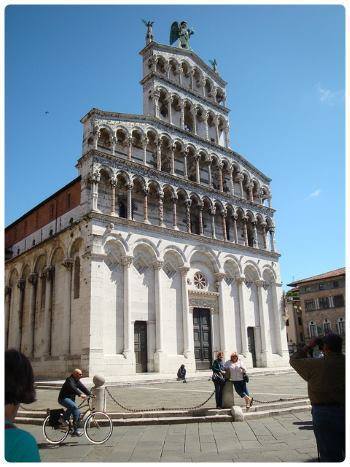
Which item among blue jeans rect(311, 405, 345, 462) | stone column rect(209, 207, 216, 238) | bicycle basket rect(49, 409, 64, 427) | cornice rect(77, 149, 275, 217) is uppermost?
cornice rect(77, 149, 275, 217)

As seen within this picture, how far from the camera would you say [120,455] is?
7.55 metres

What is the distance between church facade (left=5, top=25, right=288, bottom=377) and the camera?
23.4 m

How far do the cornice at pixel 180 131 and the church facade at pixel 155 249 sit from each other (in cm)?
10

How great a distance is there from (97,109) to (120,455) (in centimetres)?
2206

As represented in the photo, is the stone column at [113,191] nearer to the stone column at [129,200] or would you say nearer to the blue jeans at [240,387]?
the stone column at [129,200]

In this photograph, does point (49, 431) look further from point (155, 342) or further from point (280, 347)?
point (280, 347)

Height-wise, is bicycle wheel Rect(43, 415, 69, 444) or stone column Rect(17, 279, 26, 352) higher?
stone column Rect(17, 279, 26, 352)

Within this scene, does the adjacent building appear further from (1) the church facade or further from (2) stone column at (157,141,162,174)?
(2) stone column at (157,141,162,174)

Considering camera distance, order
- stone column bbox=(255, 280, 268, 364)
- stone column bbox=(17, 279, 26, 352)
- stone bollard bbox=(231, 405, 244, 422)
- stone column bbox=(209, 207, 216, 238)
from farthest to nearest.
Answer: stone column bbox=(255, 280, 268, 364) < stone column bbox=(209, 207, 216, 238) < stone column bbox=(17, 279, 26, 352) < stone bollard bbox=(231, 405, 244, 422)

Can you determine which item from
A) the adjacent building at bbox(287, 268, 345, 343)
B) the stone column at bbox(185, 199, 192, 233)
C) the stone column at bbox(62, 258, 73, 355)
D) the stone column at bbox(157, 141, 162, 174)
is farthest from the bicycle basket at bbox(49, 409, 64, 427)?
Answer: the adjacent building at bbox(287, 268, 345, 343)

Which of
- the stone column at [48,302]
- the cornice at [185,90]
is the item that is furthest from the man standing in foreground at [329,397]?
the cornice at [185,90]

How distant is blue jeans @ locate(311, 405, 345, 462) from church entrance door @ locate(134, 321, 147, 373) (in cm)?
2011

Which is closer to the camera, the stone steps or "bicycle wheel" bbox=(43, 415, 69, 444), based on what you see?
"bicycle wheel" bbox=(43, 415, 69, 444)

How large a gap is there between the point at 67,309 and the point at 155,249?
643 cm
